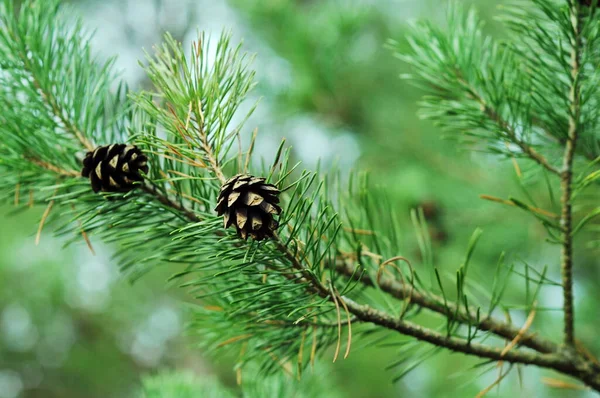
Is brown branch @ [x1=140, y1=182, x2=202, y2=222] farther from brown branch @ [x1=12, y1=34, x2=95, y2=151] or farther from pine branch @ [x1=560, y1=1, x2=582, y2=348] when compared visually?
pine branch @ [x1=560, y1=1, x2=582, y2=348]

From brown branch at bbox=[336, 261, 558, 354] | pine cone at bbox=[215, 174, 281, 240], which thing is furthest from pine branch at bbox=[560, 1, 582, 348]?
pine cone at bbox=[215, 174, 281, 240]

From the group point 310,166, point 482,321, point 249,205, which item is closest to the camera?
point 249,205

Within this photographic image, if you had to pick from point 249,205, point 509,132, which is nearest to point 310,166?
point 509,132

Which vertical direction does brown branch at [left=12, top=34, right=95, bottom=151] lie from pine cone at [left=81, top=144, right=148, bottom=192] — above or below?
above

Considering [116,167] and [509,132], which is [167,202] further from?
[509,132]

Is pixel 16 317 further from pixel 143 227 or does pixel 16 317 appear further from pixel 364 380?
pixel 143 227

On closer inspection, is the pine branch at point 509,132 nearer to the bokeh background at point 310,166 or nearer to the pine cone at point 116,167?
the bokeh background at point 310,166

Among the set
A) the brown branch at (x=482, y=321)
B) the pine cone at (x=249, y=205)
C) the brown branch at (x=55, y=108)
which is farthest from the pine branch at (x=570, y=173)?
the brown branch at (x=55, y=108)
